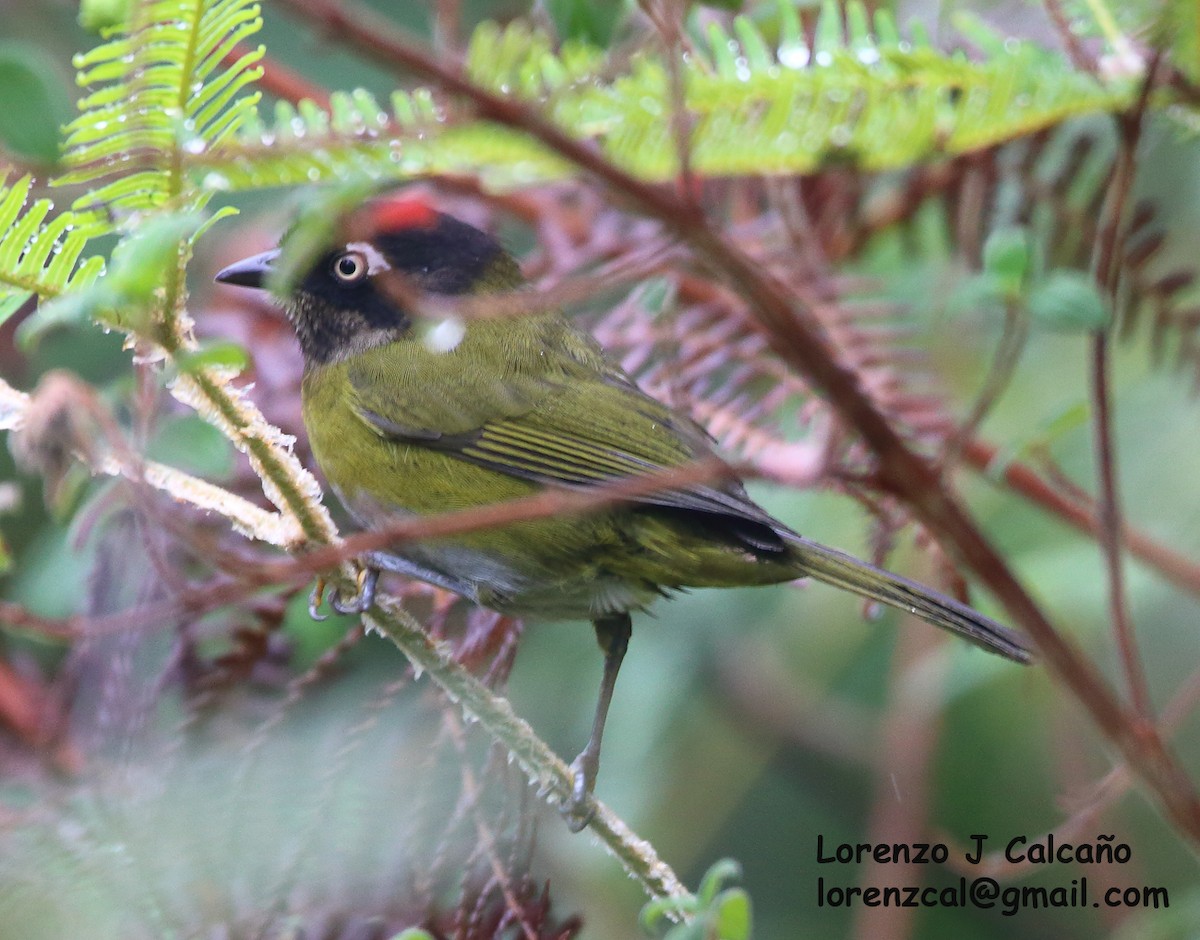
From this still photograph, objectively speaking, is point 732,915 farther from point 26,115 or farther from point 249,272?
point 249,272

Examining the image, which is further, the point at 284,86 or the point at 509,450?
the point at 284,86

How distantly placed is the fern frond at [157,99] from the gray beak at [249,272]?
3.19 ft

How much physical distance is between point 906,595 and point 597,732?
2.04 ft

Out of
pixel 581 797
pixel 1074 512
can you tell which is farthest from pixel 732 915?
pixel 1074 512

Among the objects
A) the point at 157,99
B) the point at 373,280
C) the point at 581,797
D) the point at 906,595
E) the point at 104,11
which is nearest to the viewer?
the point at 104,11

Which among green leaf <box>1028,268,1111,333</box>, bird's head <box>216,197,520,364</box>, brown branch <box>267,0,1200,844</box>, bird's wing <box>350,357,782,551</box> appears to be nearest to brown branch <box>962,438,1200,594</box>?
bird's wing <box>350,357,782,551</box>

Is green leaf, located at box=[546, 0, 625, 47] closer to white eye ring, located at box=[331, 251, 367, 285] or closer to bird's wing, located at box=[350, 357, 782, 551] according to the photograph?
bird's wing, located at box=[350, 357, 782, 551]

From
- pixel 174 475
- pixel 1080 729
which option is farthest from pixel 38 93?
pixel 1080 729

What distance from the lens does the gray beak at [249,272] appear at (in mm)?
2561

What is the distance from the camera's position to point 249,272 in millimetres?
2588

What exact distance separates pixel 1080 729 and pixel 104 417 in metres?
2.75

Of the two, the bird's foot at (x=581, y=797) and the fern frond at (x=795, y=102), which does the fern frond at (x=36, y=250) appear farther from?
the bird's foot at (x=581, y=797)

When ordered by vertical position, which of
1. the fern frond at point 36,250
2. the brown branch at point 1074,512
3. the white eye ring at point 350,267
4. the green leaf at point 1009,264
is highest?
the white eye ring at point 350,267

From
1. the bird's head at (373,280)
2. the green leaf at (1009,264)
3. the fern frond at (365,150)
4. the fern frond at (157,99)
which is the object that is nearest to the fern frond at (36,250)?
the fern frond at (157,99)
